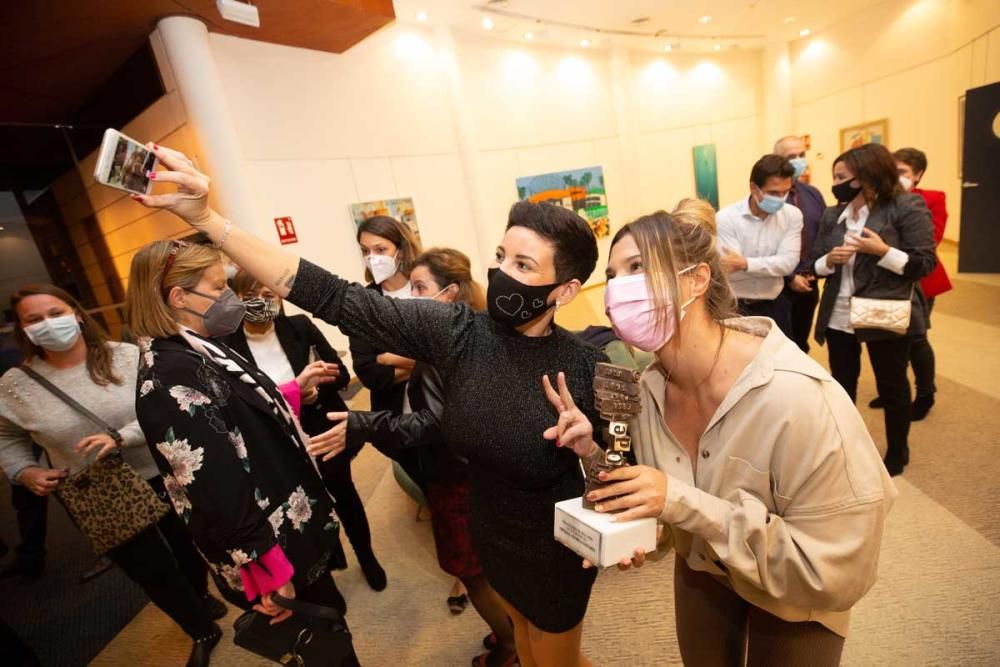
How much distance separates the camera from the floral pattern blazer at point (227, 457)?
1.30 metres

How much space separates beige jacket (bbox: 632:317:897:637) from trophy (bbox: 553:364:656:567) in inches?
3.9

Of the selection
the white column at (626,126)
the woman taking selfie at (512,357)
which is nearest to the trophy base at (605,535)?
the woman taking selfie at (512,357)

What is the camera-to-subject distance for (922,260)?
2270 mm

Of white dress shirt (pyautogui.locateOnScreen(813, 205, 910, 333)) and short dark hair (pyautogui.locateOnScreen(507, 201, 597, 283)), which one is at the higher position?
short dark hair (pyautogui.locateOnScreen(507, 201, 597, 283))

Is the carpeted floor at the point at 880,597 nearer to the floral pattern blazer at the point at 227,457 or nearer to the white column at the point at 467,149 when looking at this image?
the floral pattern blazer at the point at 227,457

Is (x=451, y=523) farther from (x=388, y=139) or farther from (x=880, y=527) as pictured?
(x=388, y=139)

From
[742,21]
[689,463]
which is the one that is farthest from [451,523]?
[742,21]

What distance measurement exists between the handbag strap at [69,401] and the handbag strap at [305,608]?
1.32m

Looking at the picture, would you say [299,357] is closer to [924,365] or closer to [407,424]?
A: [407,424]

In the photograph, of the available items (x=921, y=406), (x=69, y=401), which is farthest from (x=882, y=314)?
(x=69, y=401)

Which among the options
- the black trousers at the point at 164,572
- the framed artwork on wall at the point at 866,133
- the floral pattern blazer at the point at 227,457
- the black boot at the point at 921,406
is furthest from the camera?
the framed artwork on wall at the point at 866,133

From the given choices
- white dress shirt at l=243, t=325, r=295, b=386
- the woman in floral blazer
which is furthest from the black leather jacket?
white dress shirt at l=243, t=325, r=295, b=386

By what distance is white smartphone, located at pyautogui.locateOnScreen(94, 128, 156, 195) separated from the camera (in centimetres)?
97

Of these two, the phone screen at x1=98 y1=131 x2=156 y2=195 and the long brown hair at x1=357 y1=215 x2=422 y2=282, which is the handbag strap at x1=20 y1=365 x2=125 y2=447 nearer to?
the long brown hair at x1=357 y1=215 x2=422 y2=282
